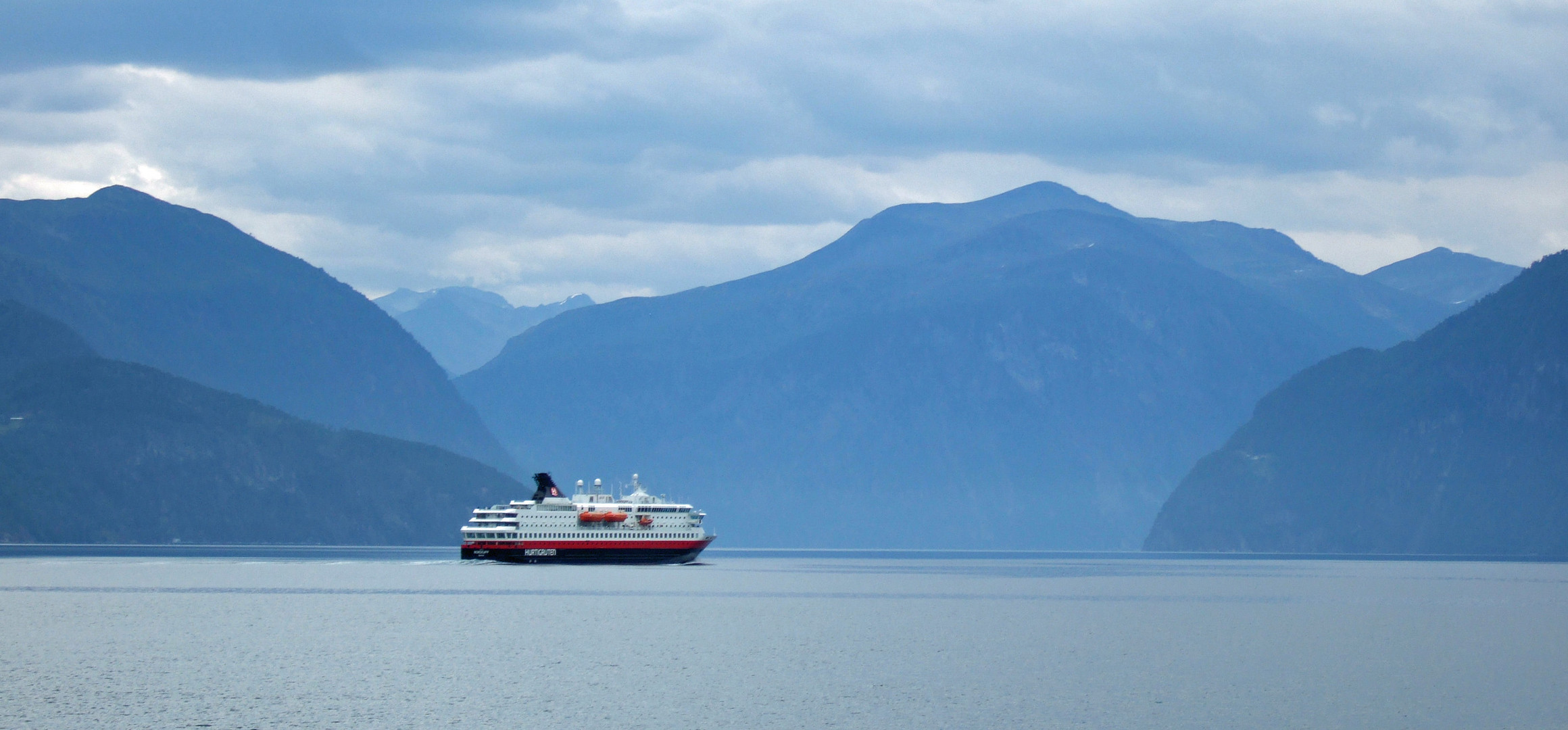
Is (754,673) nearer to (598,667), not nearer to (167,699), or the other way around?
(598,667)

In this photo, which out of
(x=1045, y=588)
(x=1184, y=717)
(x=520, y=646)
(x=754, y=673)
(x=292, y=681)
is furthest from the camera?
(x=1045, y=588)

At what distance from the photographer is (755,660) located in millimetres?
99062

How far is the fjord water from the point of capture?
75938mm

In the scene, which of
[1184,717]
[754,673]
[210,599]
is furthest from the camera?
[210,599]

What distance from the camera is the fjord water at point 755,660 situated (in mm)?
75938

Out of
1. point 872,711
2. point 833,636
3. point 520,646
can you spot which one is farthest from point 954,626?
point 872,711

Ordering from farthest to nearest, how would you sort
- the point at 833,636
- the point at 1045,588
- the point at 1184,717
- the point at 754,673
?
the point at 1045,588 → the point at 833,636 → the point at 754,673 → the point at 1184,717

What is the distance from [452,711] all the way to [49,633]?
43.9 meters

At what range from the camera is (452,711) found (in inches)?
3014

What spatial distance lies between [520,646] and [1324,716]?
4882 centimetres

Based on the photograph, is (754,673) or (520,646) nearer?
(754,673)

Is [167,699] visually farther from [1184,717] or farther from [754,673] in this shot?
[1184,717]

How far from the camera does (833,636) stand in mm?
114625

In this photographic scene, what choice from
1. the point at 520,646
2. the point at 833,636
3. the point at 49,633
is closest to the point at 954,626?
the point at 833,636
